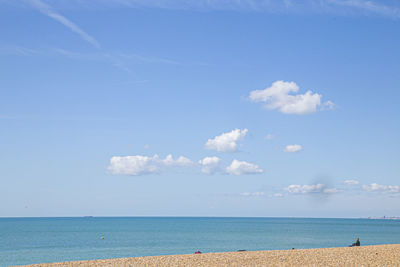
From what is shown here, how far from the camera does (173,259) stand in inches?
845

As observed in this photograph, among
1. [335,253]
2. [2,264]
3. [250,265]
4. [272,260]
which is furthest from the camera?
[2,264]

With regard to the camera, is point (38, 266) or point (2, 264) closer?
point (38, 266)

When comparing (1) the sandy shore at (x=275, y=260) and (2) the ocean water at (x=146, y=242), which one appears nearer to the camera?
(1) the sandy shore at (x=275, y=260)

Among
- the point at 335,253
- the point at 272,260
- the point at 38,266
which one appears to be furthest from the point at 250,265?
the point at 38,266

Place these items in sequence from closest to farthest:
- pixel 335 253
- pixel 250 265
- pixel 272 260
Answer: pixel 250 265, pixel 272 260, pixel 335 253

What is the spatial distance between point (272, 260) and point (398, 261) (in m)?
5.62

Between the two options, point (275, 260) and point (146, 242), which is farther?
point (146, 242)

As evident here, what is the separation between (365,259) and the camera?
20.7 m

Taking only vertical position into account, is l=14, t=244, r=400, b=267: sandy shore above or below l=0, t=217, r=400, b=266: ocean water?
above

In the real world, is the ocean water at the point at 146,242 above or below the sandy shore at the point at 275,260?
below

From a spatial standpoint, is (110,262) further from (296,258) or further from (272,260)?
(296,258)

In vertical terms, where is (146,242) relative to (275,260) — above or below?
below

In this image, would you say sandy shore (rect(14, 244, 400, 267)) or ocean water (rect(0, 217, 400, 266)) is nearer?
sandy shore (rect(14, 244, 400, 267))

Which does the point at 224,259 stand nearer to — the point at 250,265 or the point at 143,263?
the point at 250,265
